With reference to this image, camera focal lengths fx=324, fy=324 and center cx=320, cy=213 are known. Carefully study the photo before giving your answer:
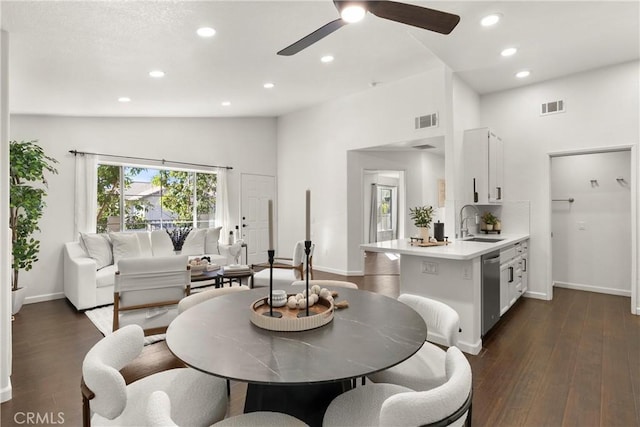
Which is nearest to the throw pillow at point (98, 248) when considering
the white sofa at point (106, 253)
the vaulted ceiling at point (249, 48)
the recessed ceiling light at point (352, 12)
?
the white sofa at point (106, 253)

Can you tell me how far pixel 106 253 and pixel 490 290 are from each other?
199 inches

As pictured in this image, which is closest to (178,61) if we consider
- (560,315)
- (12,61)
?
(12,61)

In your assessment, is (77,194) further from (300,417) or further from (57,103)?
(300,417)

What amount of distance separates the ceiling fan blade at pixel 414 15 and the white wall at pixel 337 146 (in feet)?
10.3

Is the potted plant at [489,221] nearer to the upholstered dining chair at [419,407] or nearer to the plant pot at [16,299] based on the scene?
the upholstered dining chair at [419,407]

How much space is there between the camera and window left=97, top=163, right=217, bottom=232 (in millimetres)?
5527

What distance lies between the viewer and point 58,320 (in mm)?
3812

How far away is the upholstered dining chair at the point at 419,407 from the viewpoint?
0.98m

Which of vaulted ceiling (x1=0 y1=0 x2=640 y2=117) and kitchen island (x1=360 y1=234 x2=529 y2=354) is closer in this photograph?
vaulted ceiling (x1=0 y1=0 x2=640 y2=117)

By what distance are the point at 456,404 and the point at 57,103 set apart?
5501mm

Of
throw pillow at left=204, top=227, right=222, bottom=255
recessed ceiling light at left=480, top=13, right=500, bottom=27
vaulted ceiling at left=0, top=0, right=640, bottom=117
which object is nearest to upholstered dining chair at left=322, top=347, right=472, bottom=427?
vaulted ceiling at left=0, top=0, right=640, bottom=117

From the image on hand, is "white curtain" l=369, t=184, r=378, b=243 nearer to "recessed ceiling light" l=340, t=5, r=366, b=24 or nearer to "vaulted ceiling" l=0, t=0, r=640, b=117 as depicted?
"vaulted ceiling" l=0, t=0, r=640, b=117

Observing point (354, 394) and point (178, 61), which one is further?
point (178, 61)

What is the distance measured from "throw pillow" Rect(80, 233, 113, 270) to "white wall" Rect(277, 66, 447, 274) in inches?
140
